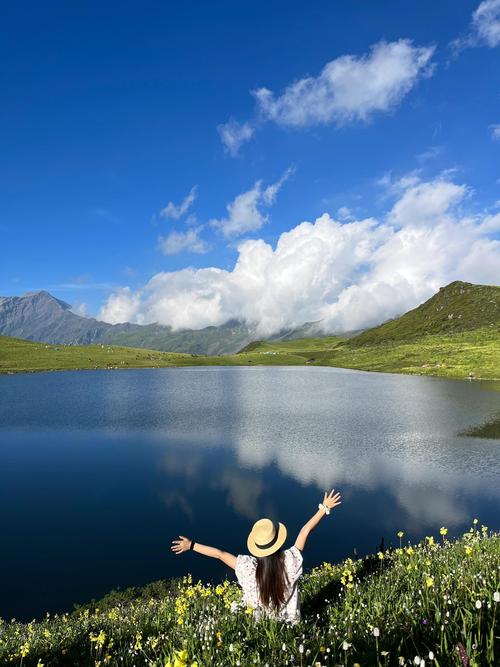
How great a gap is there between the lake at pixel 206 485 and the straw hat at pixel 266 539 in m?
13.9

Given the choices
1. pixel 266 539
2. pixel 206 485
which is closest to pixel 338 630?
pixel 266 539

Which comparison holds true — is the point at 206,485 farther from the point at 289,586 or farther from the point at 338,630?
the point at 338,630

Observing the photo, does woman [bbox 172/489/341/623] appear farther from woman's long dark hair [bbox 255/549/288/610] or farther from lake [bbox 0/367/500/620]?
lake [bbox 0/367/500/620]

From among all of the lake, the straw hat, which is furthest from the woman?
the lake

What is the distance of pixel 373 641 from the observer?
5766 millimetres

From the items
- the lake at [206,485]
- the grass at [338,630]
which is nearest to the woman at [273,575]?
the grass at [338,630]

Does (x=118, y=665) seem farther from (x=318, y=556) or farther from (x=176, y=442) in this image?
(x=176, y=442)

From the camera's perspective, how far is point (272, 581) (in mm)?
7938

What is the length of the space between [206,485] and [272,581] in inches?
1019

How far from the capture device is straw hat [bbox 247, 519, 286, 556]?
797 centimetres

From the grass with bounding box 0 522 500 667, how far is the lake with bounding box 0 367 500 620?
10715mm

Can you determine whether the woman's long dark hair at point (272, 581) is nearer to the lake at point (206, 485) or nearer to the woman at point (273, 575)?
the woman at point (273, 575)

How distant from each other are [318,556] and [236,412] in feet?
165

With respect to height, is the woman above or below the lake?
above
